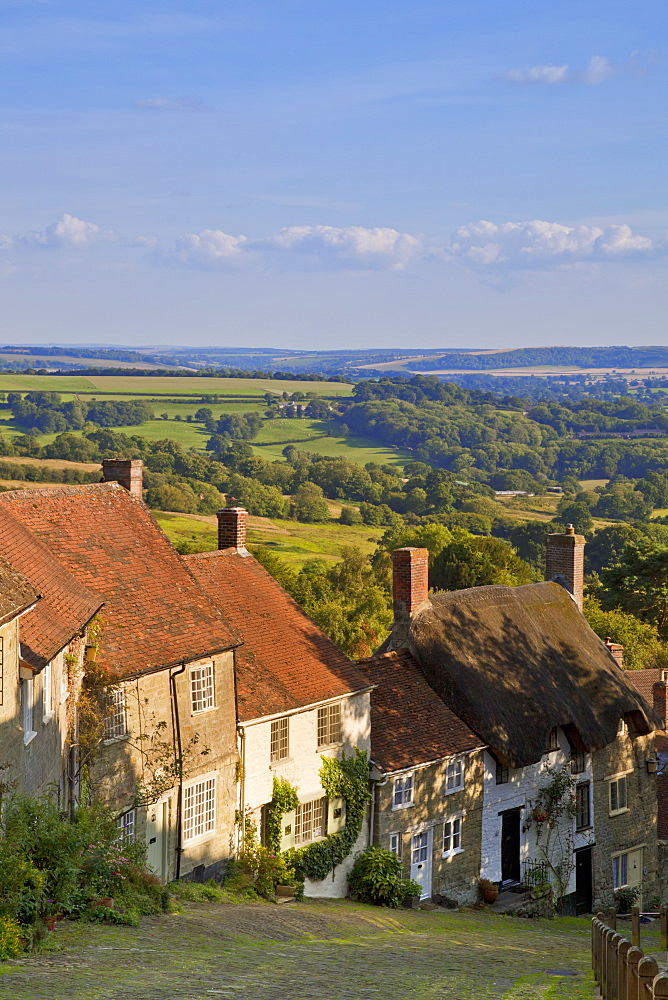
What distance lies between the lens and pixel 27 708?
1869 centimetres

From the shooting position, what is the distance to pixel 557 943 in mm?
24078

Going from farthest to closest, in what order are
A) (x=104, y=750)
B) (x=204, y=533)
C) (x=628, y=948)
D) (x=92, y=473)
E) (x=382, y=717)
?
(x=92, y=473)
(x=204, y=533)
(x=382, y=717)
(x=104, y=750)
(x=628, y=948)

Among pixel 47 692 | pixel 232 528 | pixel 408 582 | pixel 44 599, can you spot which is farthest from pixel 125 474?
pixel 47 692

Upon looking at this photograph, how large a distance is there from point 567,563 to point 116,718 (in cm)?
2097

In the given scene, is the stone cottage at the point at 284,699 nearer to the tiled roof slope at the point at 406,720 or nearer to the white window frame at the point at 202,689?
the tiled roof slope at the point at 406,720

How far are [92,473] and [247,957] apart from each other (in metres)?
140

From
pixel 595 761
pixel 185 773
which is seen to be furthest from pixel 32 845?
pixel 595 761

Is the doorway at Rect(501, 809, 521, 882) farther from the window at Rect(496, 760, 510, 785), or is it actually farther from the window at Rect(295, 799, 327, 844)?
the window at Rect(295, 799, 327, 844)

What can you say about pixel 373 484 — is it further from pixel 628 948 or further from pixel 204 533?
pixel 628 948

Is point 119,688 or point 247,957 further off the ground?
point 119,688

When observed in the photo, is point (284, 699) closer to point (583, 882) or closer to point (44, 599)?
point (44, 599)

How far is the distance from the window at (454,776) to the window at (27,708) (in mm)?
14834

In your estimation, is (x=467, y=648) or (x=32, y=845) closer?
(x=32, y=845)

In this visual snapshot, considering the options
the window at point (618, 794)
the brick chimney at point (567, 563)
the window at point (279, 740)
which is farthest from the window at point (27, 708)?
the brick chimney at point (567, 563)
